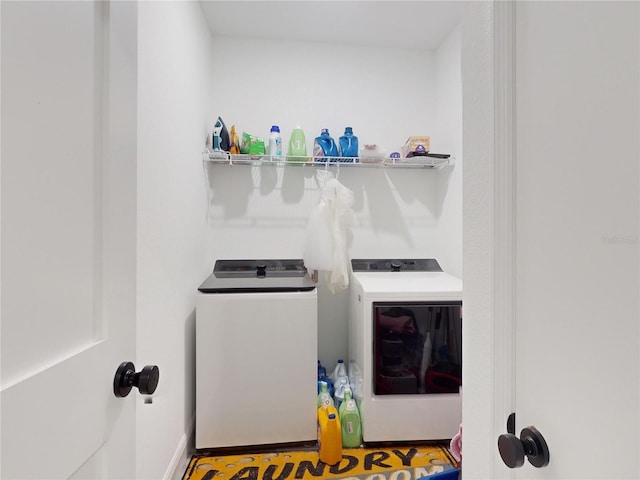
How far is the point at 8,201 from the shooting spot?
371mm

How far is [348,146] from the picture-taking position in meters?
2.18

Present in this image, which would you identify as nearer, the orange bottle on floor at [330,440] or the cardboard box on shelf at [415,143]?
the orange bottle on floor at [330,440]

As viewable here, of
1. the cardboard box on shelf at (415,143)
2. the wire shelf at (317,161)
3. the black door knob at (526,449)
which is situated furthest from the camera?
the cardboard box on shelf at (415,143)

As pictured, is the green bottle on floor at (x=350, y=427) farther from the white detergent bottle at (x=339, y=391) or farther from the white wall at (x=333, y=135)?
the white wall at (x=333, y=135)

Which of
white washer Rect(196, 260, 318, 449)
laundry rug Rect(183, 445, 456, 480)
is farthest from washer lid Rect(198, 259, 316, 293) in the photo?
laundry rug Rect(183, 445, 456, 480)

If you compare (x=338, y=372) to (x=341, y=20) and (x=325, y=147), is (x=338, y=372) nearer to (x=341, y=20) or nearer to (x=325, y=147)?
(x=325, y=147)

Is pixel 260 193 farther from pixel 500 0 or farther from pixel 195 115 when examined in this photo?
pixel 500 0

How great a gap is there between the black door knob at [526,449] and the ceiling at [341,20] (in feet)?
7.55

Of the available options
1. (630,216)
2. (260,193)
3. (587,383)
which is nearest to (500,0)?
(630,216)

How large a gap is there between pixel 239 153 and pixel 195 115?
0.37 metres

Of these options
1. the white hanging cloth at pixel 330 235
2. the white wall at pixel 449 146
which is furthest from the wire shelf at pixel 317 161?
the white hanging cloth at pixel 330 235

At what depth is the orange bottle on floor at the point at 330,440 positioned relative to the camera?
5.32ft

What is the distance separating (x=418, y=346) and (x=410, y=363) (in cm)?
11

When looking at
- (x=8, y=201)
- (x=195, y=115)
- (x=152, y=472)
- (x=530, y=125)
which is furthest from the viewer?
(x=195, y=115)
